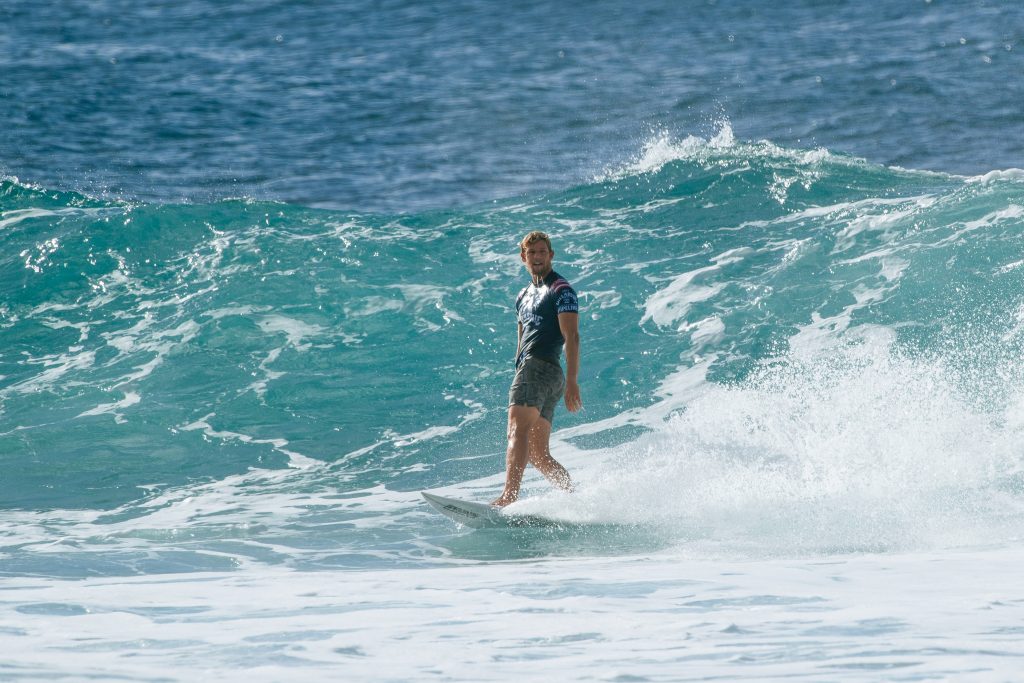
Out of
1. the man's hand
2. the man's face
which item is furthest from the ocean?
the man's face

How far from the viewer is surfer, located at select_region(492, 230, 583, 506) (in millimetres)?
6863

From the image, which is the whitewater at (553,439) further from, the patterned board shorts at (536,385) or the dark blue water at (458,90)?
the dark blue water at (458,90)

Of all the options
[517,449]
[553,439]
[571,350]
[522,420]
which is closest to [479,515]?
[517,449]

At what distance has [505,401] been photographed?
10445mm

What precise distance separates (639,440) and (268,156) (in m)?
17.2

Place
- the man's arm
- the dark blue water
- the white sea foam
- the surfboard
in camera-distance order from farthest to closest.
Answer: the dark blue water
the man's arm
the surfboard
the white sea foam

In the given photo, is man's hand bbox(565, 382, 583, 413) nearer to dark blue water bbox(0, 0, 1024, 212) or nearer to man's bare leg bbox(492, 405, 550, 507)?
man's bare leg bbox(492, 405, 550, 507)

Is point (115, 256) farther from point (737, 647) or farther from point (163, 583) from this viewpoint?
point (737, 647)

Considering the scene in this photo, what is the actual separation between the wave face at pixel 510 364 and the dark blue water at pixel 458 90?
5.73 m

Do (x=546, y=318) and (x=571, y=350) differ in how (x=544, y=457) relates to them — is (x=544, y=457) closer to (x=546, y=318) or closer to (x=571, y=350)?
(x=571, y=350)

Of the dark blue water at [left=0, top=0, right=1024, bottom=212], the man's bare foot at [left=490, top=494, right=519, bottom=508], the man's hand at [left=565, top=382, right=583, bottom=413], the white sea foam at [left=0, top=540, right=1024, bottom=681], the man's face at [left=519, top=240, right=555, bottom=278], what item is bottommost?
the man's bare foot at [left=490, top=494, right=519, bottom=508]

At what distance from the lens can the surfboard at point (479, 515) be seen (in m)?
6.71

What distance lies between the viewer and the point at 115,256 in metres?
14.0

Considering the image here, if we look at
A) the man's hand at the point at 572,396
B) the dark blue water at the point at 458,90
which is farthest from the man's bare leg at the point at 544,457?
the dark blue water at the point at 458,90
